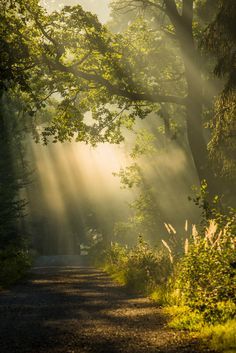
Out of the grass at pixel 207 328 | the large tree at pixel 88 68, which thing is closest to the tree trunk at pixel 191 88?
the large tree at pixel 88 68

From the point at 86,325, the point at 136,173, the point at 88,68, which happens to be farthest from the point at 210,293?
the point at 136,173

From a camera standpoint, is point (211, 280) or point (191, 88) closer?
point (211, 280)

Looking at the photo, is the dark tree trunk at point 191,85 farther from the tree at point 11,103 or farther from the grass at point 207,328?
the grass at point 207,328

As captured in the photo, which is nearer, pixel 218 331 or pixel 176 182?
pixel 218 331

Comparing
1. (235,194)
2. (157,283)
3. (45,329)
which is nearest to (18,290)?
(157,283)

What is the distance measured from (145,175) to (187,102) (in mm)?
18141

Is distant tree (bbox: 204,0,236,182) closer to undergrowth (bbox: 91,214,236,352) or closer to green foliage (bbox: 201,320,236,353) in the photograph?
undergrowth (bbox: 91,214,236,352)

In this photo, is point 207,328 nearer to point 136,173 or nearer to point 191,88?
point 191,88

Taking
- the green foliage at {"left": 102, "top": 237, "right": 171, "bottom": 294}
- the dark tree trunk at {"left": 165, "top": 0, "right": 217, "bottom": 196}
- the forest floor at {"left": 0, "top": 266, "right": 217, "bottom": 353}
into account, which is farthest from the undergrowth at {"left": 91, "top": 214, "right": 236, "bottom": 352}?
the dark tree trunk at {"left": 165, "top": 0, "right": 217, "bottom": 196}

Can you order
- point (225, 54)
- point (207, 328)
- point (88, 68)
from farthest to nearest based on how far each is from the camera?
point (88, 68), point (225, 54), point (207, 328)

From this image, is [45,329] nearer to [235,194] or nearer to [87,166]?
[235,194]

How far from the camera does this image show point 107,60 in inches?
642

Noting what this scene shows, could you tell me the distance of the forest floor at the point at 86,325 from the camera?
6.21 m

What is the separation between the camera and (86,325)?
7.77 meters
